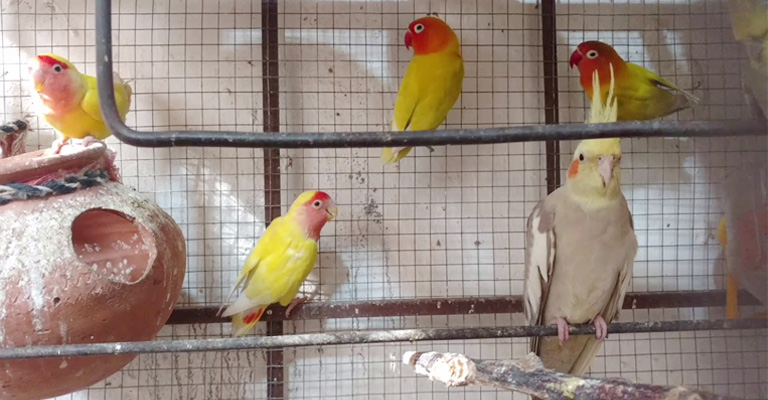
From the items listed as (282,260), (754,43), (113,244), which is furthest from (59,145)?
(754,43)

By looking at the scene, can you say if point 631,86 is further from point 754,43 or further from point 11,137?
point 11,137

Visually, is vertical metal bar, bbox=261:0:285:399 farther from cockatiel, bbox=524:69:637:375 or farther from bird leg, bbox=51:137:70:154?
cockatiel, bbox=524:69:637:375

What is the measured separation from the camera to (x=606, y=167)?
102cm

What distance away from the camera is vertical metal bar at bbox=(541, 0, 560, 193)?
1.58 meters

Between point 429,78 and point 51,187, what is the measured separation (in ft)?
2.84

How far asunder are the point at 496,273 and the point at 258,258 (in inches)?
27.5

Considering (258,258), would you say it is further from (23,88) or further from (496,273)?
(23,88)

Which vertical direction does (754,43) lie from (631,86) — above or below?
→ below

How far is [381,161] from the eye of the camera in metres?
1.64

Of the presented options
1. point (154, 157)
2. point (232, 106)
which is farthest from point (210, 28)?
point (154, 157)

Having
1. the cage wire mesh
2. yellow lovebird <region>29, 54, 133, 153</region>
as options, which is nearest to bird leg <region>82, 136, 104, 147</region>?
yellow lovebird <region>29, 54, 133, 153</region>

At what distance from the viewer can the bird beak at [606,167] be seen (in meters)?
1.02

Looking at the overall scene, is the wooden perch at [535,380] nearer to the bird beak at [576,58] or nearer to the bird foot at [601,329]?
the bird foot at [601,329]

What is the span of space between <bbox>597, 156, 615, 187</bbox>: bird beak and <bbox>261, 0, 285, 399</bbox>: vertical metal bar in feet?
2.83
